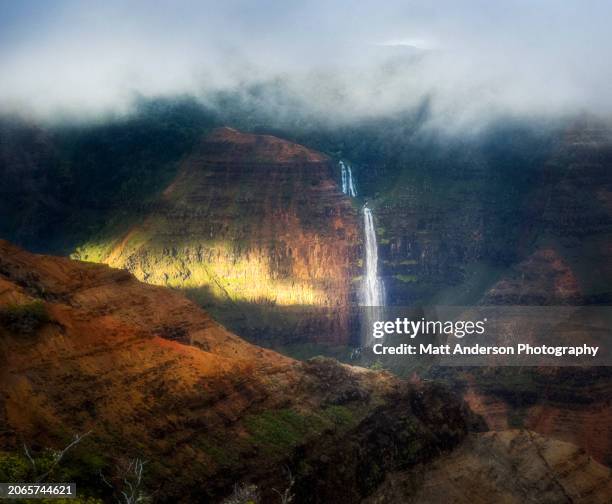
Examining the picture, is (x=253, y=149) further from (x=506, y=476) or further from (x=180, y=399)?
(x=180, y=399)

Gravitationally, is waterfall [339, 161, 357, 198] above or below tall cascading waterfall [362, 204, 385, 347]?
above

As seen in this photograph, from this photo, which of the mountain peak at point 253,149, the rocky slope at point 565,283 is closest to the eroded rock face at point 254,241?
the mountain peak at point 253,149

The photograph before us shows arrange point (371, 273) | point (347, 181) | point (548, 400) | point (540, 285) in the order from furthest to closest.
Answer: point (347, 181) → point (371, 273) → point (540, 285) → point (548, 400)

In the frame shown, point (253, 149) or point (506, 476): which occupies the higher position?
point (253, 149)

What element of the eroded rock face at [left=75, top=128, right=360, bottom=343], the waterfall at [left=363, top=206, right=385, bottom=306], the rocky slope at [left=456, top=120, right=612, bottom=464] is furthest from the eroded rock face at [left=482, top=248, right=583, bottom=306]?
the eroded rock face at [left=75, top=128, right=360, bottom=343]

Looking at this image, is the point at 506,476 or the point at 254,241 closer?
the point at 506,476

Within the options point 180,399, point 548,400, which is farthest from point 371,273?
point 180,399

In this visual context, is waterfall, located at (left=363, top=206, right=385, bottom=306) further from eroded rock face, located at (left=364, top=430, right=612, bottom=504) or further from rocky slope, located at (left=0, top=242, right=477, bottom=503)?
rocky slope, located at (left=0, top=242, right=477, bottom=503)
